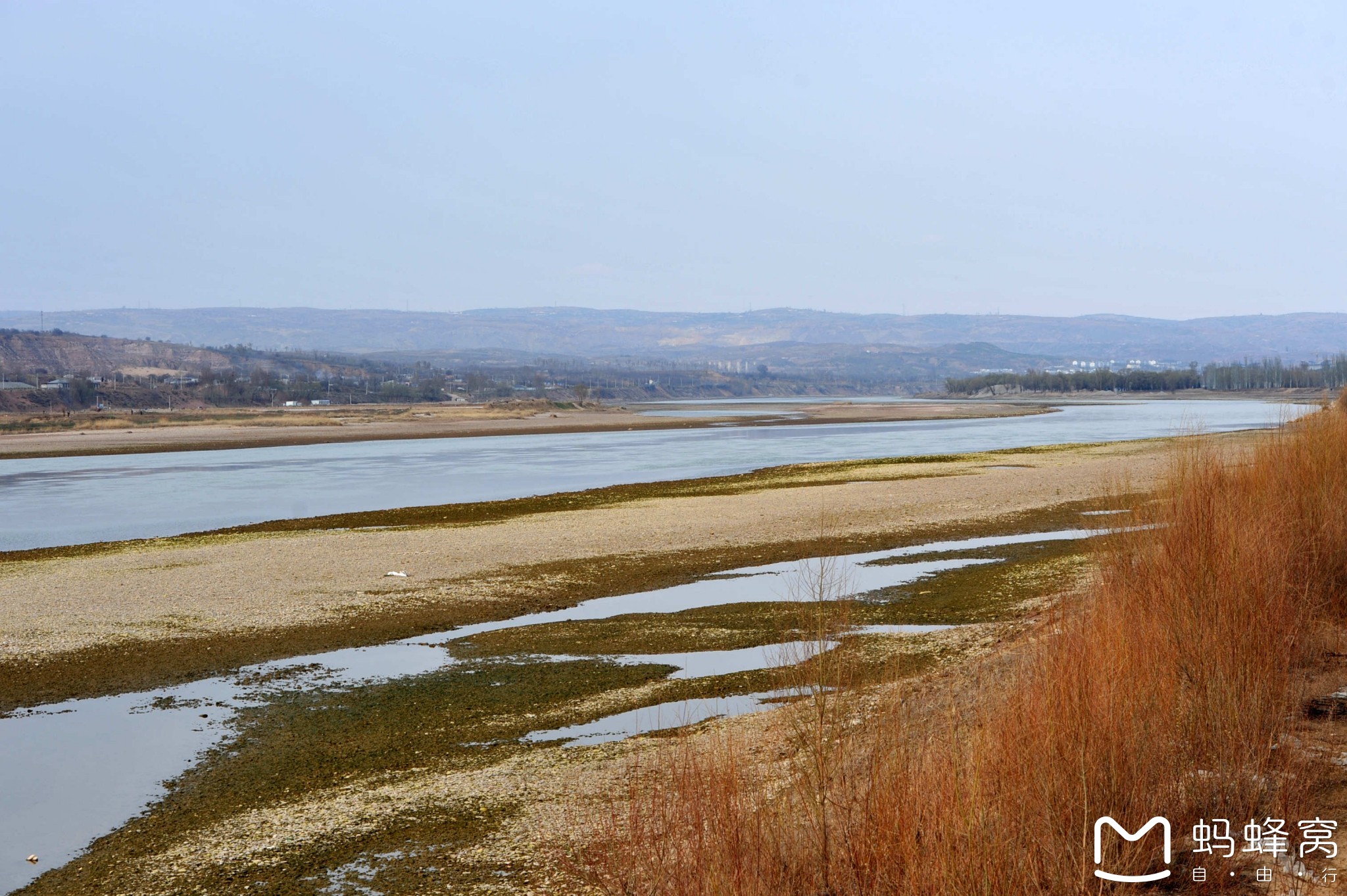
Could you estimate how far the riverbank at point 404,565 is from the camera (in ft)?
45.9

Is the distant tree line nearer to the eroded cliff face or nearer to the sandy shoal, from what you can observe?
the eroded cliff face

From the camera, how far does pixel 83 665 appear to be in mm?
13078

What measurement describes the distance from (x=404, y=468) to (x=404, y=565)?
95.4 feet

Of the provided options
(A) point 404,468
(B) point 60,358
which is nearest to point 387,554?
(A) point 404,468

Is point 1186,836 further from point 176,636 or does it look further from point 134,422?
point 134,422

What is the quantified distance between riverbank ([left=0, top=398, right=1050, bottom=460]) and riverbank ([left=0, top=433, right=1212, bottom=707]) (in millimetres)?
43859

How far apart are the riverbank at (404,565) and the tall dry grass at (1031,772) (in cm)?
831

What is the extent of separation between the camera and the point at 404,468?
4803 cm

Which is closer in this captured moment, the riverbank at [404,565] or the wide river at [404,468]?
the riverbank at [404,565]

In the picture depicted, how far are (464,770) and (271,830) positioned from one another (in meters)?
1.59

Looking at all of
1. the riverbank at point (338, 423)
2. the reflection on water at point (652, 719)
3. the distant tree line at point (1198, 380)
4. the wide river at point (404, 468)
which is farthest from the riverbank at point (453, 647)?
the distant tree line at point (1198, 380)

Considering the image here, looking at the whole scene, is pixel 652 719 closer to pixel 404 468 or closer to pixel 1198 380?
pixel 404 468

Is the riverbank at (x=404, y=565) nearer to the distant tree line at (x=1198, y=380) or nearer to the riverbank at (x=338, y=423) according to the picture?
the riverbank at (x=338, y=423)

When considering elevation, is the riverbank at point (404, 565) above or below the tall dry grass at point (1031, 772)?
below
